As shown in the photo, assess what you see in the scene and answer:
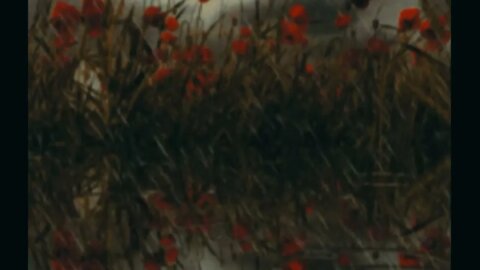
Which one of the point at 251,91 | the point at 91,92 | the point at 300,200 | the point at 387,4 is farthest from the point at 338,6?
the point at 91,92

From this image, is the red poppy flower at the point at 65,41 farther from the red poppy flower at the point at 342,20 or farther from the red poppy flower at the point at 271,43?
the red poppy flower at the point at 342,20

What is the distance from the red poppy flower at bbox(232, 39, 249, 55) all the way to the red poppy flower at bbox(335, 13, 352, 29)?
274mm

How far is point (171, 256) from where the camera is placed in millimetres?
3215

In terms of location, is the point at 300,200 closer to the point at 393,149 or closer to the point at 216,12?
the point at 393,149

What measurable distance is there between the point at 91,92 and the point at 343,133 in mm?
782

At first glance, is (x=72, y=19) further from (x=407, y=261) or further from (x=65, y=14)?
(x=407, y=261)

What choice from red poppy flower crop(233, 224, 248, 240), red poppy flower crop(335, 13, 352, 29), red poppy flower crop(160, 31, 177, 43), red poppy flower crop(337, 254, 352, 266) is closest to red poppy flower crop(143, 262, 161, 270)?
red poppy flower crop(233, 224, 248, 240)

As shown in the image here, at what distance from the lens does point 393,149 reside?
3.09 meters

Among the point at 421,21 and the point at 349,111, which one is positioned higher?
the point at 421,21

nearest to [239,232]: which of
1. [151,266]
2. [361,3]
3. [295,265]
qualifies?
[295,265]

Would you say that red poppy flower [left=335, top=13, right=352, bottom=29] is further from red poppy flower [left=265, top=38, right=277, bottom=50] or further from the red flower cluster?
the red flower cluster

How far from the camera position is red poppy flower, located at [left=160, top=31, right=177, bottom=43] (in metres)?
3.21

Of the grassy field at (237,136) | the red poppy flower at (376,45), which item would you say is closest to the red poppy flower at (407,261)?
the grassy field at (237,136)

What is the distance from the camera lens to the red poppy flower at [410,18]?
121 inches
